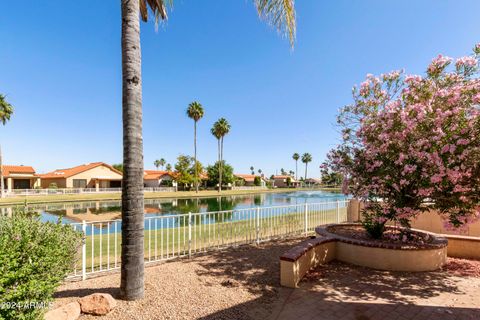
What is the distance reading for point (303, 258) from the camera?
500cm

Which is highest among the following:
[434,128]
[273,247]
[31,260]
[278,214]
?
[434,128]

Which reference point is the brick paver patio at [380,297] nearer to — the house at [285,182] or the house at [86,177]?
the house at [86,177]

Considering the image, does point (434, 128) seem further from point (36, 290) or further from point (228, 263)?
point (36, 290)

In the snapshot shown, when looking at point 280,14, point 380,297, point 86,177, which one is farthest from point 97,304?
point 86,177

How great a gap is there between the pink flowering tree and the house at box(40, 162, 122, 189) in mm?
44420

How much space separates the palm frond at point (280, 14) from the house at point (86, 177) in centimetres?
4388

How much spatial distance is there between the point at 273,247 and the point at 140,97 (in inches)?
217

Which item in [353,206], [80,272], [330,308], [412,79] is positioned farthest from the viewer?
[353,206]

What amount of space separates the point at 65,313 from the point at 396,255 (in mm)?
6242

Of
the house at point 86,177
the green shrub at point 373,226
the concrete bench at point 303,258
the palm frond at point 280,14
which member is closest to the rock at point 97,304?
the concrete bench at point 303,258

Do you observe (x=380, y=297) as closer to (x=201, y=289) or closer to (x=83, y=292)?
(x=201, y=289)

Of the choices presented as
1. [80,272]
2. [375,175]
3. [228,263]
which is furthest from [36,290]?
[375,175]

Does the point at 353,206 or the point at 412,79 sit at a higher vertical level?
the point at 412,79

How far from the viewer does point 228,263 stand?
5773 millimetres
